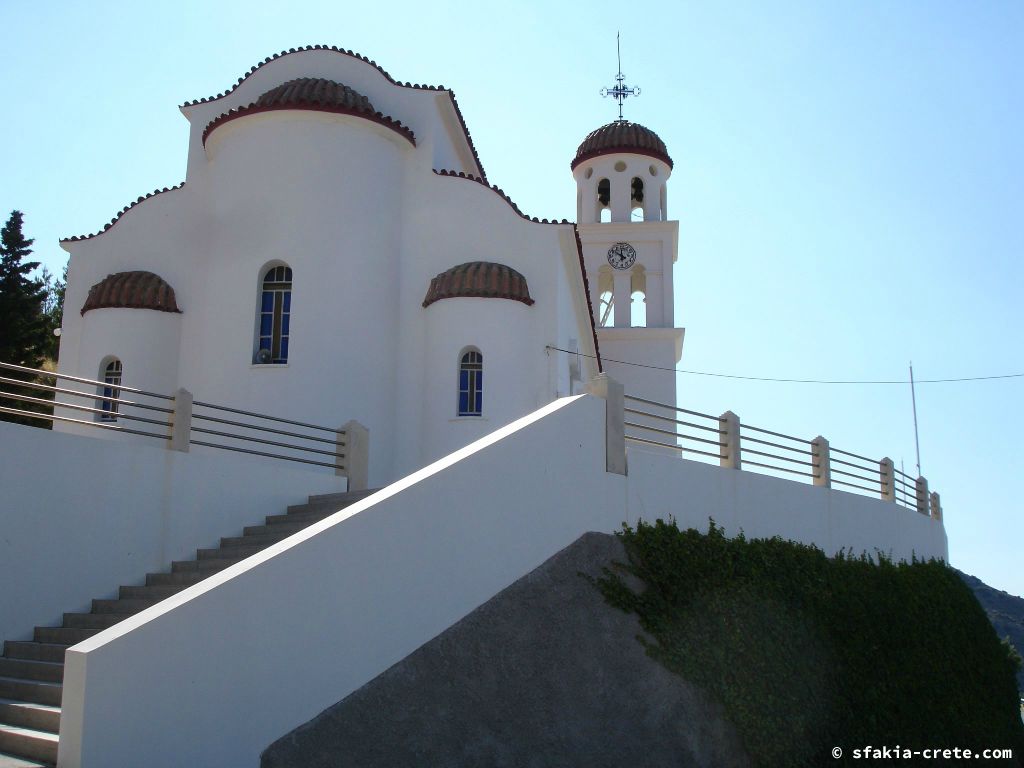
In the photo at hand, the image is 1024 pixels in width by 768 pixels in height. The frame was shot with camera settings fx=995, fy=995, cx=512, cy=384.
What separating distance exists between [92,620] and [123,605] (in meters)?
0.41

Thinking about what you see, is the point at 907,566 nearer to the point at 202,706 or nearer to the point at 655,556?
the point at 655,556

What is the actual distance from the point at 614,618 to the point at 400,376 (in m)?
8.14

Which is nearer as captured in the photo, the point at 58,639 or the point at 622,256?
the point at 58,639

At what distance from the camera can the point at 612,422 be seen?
12.5 m

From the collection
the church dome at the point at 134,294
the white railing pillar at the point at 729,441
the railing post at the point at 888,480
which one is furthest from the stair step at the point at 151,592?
the railing post at the point at 888,480

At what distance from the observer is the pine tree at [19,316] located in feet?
102

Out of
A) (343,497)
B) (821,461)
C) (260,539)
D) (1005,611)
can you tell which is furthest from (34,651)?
(1005,611)

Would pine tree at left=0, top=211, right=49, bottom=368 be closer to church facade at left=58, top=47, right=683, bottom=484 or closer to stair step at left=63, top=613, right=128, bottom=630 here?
church facade at left=58, top=47, right=683, bottom=484

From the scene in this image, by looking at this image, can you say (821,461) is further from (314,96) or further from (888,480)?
(314,96)

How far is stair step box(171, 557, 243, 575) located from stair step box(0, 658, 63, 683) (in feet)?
7.27

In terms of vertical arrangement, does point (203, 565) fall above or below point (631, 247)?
below

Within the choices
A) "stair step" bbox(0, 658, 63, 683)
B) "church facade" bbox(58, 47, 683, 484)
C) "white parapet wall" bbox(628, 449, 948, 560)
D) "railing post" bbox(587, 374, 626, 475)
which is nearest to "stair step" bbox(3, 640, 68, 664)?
"stair step" bbox(0, 658, 63, 683)

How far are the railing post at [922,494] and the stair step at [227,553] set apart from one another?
1528 cm

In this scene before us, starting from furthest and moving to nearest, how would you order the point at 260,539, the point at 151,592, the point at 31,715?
the point at 260,539 → the point at 151,592 → the point at 31,715
